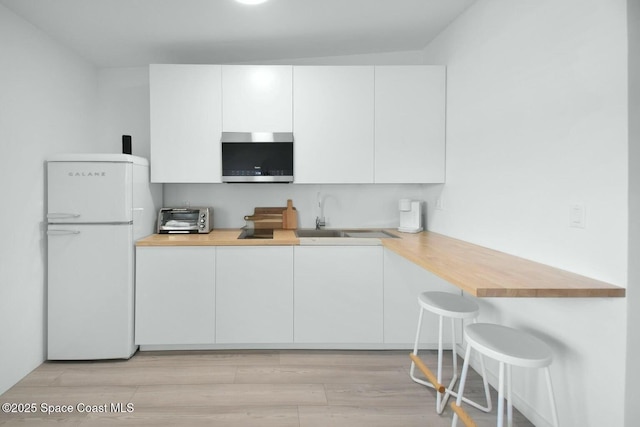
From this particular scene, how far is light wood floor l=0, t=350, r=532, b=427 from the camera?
203cm

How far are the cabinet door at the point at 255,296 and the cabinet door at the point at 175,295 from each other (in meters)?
0.10

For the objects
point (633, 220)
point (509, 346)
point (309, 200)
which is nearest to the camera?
point (633, 220)

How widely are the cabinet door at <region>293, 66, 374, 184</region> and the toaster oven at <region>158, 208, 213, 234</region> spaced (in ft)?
2.77

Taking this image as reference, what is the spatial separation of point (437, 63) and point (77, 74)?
294cm

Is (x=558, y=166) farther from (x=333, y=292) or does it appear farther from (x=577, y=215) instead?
(x=333, y=292)

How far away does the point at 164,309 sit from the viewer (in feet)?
9.11

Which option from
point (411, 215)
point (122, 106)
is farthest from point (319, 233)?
point (122, 106)

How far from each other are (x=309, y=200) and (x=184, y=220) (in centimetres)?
109

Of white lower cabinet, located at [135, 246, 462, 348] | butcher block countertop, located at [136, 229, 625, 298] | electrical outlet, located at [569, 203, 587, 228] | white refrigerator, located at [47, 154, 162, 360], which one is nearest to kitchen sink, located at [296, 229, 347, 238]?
butcher block countertop, located at [136, 229, 625, 298]

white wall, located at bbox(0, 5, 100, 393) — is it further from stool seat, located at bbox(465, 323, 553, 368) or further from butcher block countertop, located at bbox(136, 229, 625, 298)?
stool seat, located at bbox(465, 323, 553, 368)

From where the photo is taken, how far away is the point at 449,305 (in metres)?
2.11

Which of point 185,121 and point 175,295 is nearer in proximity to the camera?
point 175,295

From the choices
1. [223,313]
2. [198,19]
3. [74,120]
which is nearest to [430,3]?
[198,19]

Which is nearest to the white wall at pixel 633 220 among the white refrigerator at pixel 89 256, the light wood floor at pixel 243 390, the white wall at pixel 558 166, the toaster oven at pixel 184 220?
the white wall at pixel 558 166
